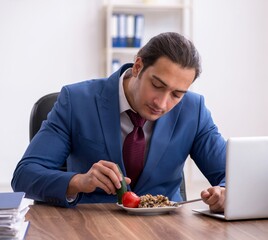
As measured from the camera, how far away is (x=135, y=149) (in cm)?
193

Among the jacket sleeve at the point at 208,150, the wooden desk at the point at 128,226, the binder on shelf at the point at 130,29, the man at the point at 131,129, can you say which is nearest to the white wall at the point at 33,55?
the binder on shelf at the point at 130,29

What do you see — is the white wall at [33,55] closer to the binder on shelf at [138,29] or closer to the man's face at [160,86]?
the binder on shelf at [138,29]

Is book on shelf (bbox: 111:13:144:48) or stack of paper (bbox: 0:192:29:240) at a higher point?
book on shelf (bbox: 111:13:144:48)

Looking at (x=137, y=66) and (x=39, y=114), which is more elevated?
(x=137, y=66)

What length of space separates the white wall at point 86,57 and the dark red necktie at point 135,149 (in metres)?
2.69

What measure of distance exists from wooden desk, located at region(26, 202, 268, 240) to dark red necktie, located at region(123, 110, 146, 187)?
10.8 inches

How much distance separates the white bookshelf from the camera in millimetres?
4555

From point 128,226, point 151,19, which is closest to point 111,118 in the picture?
point 128,226

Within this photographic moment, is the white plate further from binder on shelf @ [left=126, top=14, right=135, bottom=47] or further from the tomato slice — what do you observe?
binder on shelf @ [left=126, top=14, right=135, bottom=47]

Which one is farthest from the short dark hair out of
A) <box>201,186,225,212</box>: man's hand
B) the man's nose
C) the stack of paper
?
the stack of paper

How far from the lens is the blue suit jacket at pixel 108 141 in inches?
73.7

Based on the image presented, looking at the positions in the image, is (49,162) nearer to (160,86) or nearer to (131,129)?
(131,129)

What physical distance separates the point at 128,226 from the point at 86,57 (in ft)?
10.7

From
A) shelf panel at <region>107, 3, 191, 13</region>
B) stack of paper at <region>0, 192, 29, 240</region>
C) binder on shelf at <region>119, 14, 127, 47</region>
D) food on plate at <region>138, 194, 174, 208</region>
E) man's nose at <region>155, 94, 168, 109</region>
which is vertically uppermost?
shelf panel at <region>107, 3, 191, 13</region>
